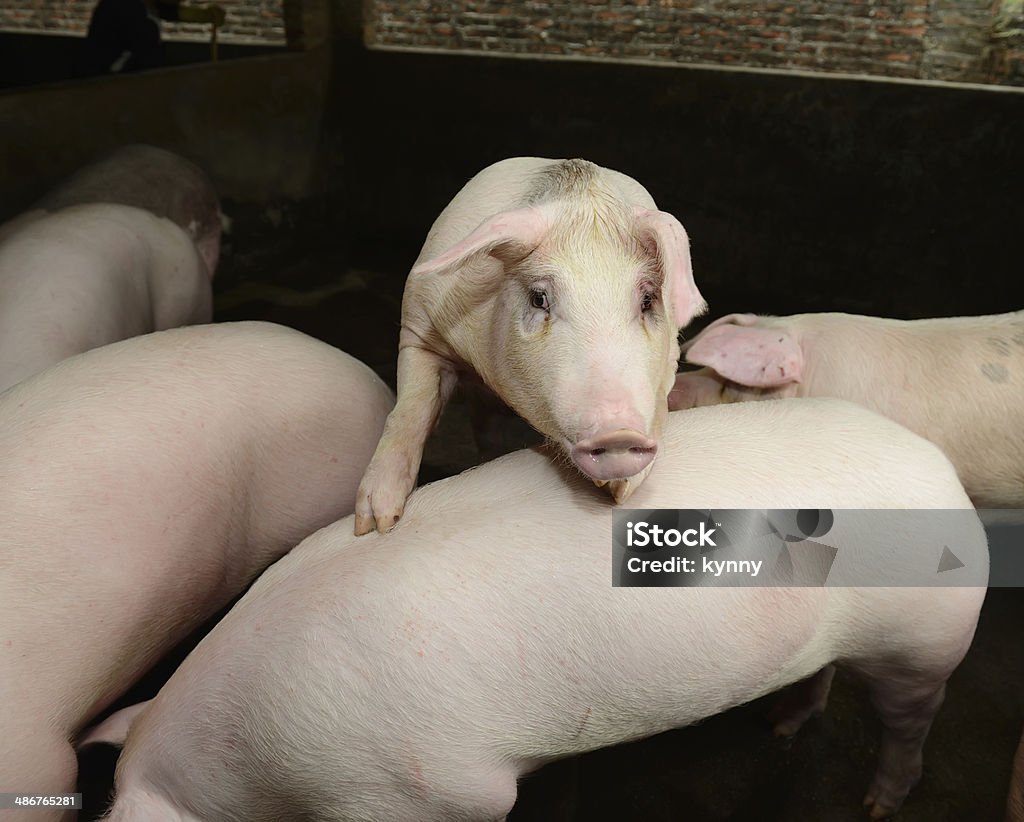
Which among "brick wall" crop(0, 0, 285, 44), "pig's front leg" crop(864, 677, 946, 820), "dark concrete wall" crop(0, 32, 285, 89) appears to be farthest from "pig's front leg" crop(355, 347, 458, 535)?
"brick wall" crop(0, 0, 285, 44)

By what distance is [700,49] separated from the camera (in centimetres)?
734

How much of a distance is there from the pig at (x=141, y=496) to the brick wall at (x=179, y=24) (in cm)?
663

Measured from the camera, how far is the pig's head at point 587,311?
1368 mm

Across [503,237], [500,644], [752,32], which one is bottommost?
[500,644]

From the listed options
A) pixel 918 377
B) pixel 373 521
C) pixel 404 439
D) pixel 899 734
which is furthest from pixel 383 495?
pixel 918 377

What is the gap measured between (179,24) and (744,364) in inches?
306

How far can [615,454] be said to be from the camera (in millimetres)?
1318

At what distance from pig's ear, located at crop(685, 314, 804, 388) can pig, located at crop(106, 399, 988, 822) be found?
637 mm

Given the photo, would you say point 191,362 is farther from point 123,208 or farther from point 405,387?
point 123,208

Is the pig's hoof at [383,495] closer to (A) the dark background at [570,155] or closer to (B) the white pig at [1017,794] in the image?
(B) the white pig at [1017,794]

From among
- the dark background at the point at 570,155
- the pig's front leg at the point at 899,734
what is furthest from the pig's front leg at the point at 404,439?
the dark background at the point at 570,155

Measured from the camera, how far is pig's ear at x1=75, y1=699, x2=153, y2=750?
5.50 feet

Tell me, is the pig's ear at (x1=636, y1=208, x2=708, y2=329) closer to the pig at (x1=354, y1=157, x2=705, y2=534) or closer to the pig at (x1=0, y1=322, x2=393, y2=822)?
the pig at (x1=354, y1=157, x2=705, y2=534)

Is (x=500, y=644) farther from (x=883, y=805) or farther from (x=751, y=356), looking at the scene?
(x=751, y=356)
